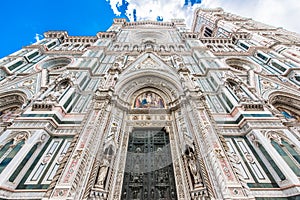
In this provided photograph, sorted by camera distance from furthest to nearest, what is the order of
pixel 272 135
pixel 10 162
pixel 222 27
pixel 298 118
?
pixel 222 27 → pixel 298 118 → pixel 272 135 → pixel 10 162

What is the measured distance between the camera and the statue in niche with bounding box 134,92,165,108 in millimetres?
8445

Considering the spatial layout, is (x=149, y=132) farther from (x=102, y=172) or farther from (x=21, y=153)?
(x=21, y=153)

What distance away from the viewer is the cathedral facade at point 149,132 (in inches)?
176

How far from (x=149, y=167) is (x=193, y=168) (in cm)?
161

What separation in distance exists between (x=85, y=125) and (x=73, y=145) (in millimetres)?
887

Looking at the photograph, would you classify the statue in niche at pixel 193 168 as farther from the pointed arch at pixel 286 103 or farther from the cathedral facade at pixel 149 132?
the pointed arch at pixel 286 103

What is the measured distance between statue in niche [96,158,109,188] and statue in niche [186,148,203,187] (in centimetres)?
254

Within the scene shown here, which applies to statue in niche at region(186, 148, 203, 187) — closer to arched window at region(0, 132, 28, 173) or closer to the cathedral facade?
the cathedral facade

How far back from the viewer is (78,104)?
7895mm

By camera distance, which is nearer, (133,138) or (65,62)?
(133,138)

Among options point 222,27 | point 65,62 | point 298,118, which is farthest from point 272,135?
point 222,27

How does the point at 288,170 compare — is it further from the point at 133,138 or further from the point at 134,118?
the point at 134,118

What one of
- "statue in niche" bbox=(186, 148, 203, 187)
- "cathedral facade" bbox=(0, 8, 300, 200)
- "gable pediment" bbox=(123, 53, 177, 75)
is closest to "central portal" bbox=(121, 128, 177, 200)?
"cathedral facade" bbox=(0, 8, 300, 200)

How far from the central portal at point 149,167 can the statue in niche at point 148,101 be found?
1.45m
